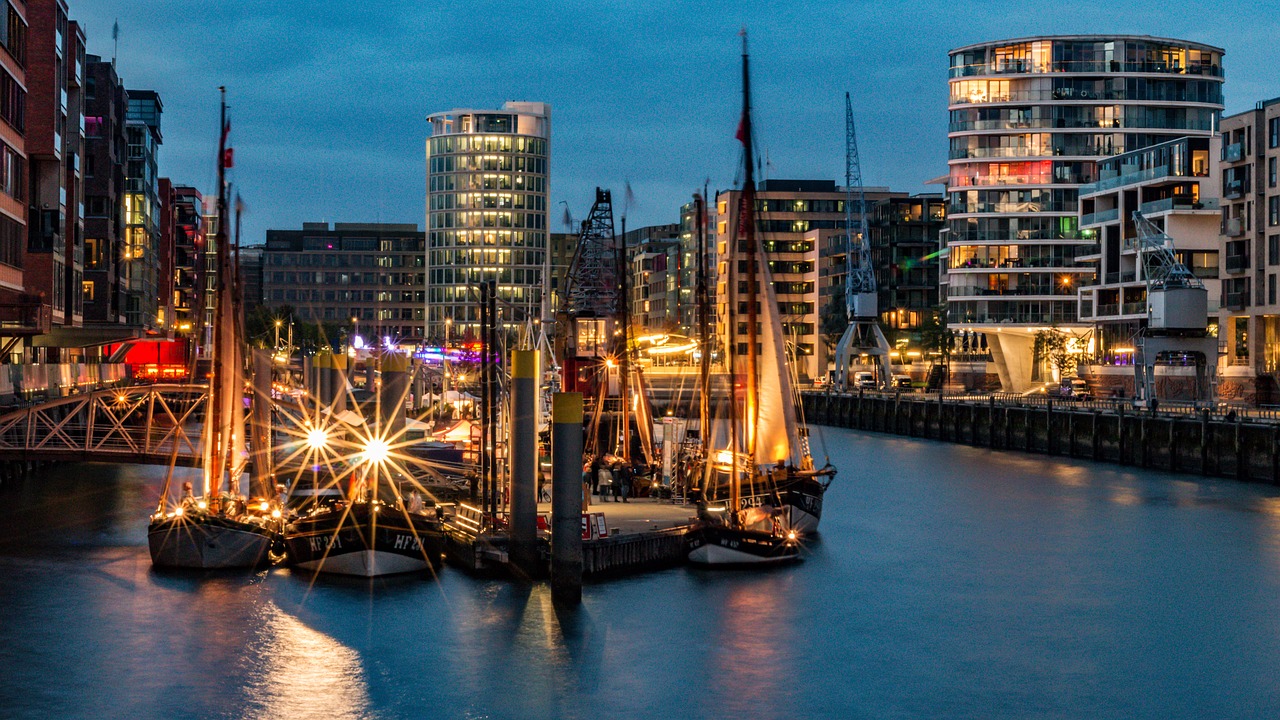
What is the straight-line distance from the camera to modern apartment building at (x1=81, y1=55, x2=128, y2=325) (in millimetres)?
114000

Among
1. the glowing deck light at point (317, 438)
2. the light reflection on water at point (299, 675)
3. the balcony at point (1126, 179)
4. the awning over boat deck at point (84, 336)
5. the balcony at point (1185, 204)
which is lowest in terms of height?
the light reflection on water at point (299, 675)

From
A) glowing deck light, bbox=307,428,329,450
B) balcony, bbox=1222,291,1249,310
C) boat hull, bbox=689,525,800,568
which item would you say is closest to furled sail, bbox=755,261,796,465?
boat hull, bbox=689,525,800,568

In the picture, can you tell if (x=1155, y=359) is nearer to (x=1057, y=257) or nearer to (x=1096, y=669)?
(x=1057, y=257)

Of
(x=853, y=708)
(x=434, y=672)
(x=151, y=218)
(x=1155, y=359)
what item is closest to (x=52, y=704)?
(x=434, y=672)

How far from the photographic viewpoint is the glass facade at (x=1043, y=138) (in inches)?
5984

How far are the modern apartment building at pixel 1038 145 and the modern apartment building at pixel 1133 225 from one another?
15814 millimetres

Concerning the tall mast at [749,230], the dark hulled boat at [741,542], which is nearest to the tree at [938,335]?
the tall mast at [749,230]

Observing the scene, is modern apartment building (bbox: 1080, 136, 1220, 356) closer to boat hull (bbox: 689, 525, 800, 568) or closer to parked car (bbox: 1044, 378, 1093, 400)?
parked car (bbox: 1044, 378, 1093, 400)

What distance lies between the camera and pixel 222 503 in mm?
55344

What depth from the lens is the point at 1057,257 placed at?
157250mm

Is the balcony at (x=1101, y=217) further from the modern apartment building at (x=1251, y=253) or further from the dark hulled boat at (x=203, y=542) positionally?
the dark hulled boat at (x=203, y=542)

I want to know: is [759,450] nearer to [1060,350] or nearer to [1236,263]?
[1236,263]

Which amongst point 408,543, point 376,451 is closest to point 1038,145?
point 376,451

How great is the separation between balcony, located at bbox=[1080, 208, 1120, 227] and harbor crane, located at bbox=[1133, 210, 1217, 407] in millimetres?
15677
